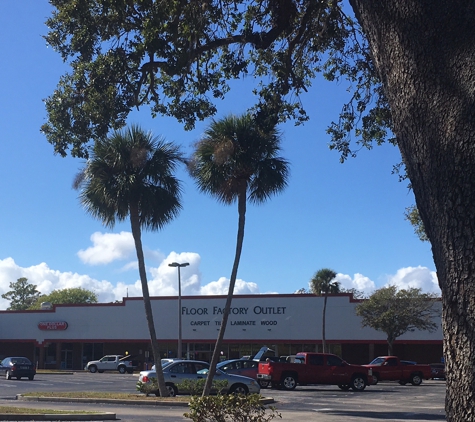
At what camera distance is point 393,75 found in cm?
619

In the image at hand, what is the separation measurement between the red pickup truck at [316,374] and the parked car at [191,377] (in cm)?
676

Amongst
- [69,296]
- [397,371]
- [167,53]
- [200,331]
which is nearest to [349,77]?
[167,53]

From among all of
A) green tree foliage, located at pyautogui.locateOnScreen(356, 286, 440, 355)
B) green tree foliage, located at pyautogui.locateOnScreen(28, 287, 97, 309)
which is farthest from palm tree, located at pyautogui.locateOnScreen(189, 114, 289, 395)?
green tree foliage, located at pyautogui.locateOnScreen(28, 287, 97, 309)

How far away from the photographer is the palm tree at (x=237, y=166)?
76.0 feet

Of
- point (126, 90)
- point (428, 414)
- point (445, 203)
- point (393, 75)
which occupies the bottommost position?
point (428, 414)

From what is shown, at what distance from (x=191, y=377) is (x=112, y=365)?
32.5 meters

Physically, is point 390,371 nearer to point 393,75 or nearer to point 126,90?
point 126,90

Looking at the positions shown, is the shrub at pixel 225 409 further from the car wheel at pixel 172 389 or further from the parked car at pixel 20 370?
the parked car at pixel 20 370

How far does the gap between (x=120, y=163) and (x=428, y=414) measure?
13.2 metres

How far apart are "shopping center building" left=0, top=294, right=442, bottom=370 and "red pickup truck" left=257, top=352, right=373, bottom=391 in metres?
18.7

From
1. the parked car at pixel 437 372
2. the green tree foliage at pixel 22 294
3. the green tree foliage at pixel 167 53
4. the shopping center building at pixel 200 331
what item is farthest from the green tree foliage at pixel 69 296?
the green tree foliage at pixel 167 53

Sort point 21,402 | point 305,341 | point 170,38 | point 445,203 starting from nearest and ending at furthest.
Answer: point 445,203
point 170,38
point 21,402
point 305,341

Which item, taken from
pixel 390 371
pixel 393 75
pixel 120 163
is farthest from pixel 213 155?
pixel 390 371

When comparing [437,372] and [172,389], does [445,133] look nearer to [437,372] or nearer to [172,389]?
[172,389]
